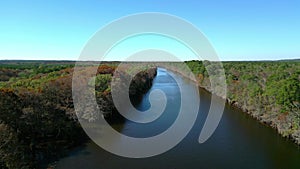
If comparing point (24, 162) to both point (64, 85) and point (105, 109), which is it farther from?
point (105, 109)

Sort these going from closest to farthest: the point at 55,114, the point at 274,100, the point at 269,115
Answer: the point at 55,114
the point at 274,100
the point at 269,115

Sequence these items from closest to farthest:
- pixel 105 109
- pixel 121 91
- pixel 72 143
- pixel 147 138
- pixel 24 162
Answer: pixel 24 162 < pixel 72 143 < pixel 147 138 < pixel 105 109 < pixel 121 91

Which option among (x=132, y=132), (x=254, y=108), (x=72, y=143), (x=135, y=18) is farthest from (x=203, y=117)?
(x=135, y=18)

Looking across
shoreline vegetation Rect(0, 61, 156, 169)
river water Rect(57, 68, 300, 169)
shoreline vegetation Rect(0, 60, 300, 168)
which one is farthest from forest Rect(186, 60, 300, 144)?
shoreline vegetation Rect(0, 61, 156, 169)

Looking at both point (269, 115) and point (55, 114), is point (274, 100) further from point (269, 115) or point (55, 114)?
point (55, 114)

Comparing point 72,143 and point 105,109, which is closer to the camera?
point 72,143

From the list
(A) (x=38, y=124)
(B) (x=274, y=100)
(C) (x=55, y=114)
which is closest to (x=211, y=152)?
(B) (x=274, y=100)

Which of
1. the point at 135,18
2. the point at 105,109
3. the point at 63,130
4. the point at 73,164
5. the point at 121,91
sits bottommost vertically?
the point at 73,164

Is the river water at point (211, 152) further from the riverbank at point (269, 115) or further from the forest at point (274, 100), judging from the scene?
the forest at point (274, 100)

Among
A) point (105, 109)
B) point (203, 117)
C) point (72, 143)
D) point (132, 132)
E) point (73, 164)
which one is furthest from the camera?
point (203, 117)
